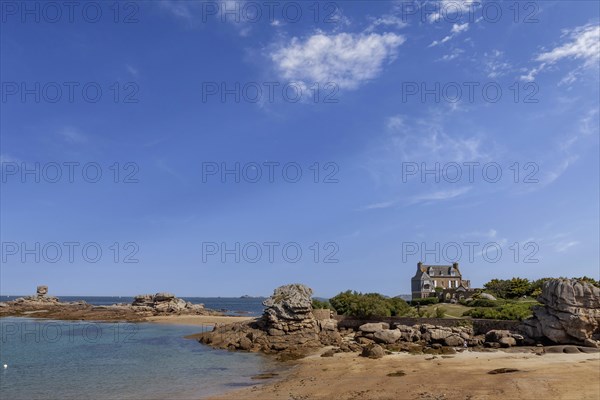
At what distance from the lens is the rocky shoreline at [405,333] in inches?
1420

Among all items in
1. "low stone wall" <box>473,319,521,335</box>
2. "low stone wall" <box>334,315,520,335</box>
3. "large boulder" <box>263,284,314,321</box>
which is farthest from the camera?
"large boulder" <box>263,284,314,321</box>

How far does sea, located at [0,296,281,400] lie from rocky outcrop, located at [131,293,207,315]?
148 ft

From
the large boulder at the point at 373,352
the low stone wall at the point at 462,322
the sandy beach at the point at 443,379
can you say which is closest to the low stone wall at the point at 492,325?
the low stone wall at the point at 462,322

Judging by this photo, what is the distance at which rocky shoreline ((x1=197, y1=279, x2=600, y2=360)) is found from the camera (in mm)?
36062

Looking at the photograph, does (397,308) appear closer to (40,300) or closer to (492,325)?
(492,325)

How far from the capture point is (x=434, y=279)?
7994 cm

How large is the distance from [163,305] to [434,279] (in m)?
59.7

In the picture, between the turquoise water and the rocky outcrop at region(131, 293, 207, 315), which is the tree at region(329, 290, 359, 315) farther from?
the rocky outcrop at region(131, 293, 207, 315)

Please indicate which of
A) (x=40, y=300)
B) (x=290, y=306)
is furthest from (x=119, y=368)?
(x=40, y=300)

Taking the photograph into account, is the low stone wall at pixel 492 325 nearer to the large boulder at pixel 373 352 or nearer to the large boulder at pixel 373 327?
the large boulder at pixel 373 327

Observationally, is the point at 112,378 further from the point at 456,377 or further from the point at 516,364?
the point at 516,364

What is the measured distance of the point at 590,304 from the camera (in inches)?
1436

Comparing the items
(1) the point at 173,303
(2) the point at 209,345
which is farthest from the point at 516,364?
(1) the point at 173,303

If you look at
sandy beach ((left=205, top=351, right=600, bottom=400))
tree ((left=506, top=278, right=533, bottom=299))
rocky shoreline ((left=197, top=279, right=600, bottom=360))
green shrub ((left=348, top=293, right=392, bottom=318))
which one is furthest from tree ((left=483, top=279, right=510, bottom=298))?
sandy beach ((left=205, top=351, right=600, bottom=400))
